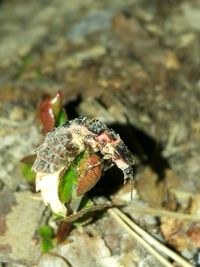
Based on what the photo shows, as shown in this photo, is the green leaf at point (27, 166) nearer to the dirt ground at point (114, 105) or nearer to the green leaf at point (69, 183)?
the dirt ground at point (114, 105)

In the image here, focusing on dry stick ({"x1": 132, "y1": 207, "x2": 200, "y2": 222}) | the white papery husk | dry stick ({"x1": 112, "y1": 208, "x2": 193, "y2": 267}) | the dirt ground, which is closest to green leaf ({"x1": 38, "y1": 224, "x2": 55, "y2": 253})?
the dirt ground

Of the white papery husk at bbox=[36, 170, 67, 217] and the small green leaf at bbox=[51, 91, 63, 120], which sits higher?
the small green leaf at bbox=[51, 91, 63, 120]

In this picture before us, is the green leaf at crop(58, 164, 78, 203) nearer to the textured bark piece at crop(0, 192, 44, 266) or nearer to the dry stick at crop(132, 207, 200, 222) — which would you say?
the textured bark piece at crop(0, 192, 44, 266)

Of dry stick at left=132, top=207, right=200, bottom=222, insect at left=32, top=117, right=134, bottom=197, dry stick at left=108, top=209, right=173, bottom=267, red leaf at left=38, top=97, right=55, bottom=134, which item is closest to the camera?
insect at left=32, top=117, right=134, bottom=197

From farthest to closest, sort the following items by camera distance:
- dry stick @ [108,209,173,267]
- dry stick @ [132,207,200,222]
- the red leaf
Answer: dry stick @ [132,207,200,222] → the red leaf → dry stick @ [108,209,173,267]

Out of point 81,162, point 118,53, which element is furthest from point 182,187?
point 118,53
